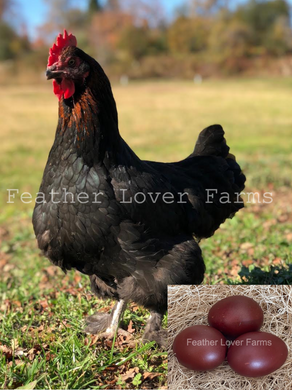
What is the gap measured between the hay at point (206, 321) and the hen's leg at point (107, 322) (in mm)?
699

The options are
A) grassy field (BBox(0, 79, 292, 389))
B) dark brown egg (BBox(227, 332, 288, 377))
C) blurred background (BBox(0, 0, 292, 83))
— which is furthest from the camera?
blurred background (BBox(0, 0, 292, 83))

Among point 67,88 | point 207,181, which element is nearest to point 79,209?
point 67,88

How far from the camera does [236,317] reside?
2.46 meters

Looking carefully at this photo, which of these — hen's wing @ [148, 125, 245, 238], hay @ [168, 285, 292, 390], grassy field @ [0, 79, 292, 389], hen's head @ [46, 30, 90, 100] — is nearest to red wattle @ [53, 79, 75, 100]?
hen's head @ [46, 30, 90, 100]

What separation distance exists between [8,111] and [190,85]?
16513mm

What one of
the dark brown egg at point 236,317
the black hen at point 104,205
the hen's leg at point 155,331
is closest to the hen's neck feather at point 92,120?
the black hen at point 104,205

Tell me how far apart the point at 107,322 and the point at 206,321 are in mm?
1030

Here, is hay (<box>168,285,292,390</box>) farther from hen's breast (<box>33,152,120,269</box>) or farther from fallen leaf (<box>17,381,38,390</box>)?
fallen leaf (<box>17,381,38,390</box>)

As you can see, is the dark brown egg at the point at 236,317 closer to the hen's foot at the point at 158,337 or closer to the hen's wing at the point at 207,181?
the hen's foot at the point at 158,337

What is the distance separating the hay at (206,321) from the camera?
228 centimetres

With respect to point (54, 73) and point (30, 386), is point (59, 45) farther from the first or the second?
point (30, 386)

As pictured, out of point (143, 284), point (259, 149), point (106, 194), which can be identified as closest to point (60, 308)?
point (143, 284)

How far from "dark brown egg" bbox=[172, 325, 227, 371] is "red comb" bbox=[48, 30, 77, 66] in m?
1.88

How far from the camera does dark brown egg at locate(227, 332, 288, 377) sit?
223 centimetres
